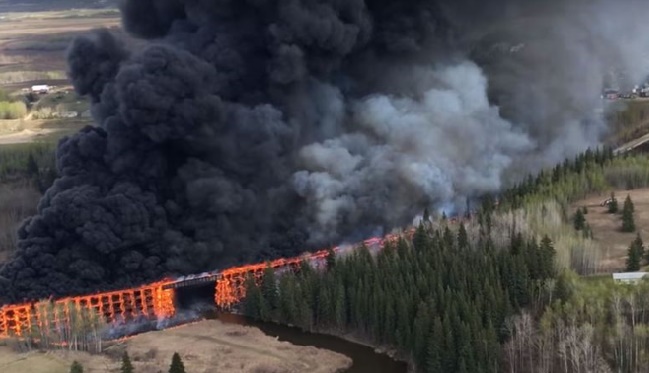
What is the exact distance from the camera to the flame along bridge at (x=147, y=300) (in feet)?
201

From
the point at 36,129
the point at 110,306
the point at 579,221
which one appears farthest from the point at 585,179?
the point at 36,129

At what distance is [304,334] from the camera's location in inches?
2515

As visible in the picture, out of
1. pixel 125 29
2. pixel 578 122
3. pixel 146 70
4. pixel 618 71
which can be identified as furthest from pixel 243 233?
pixel 618 71

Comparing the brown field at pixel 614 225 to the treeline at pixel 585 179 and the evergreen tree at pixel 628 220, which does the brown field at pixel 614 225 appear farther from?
the treeline at pixel 585 179

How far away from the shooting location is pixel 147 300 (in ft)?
224

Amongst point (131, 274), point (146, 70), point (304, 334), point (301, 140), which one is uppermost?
point (146, 70)

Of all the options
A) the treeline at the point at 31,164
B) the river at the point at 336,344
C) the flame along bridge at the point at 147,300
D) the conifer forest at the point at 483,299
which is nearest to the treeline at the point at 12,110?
the treeline at the point at 31,164

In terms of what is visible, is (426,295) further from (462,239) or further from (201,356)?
(201,356)

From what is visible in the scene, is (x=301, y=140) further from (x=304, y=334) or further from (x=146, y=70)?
(x=304, y=334)

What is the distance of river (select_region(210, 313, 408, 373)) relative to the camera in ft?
186

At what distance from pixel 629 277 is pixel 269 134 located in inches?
1331

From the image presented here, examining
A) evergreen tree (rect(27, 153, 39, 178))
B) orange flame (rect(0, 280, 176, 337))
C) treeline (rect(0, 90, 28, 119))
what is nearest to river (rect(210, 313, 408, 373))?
orange flame (rect(0, 280, 176, 337))

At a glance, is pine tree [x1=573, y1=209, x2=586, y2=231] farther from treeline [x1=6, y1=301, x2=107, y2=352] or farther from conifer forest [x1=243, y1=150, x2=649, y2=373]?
treeline [x1=6, y1=301, x2=107, y2=352]

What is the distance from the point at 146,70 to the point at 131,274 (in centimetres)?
1670
